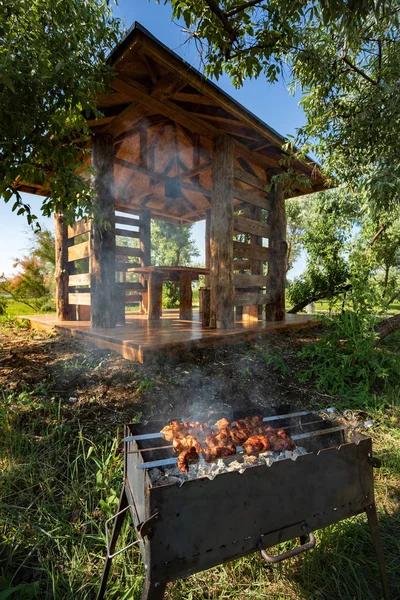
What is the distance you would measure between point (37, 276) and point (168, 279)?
5649 mm

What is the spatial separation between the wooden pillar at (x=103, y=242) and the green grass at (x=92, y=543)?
274 cm

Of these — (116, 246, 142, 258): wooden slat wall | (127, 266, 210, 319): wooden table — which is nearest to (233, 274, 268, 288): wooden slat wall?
(127, 266, 210, 319): wooden table

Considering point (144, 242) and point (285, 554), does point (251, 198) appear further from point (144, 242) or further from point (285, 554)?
point (285, 554)

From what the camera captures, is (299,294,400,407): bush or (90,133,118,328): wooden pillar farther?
(90,133,118,328): wooden pillar

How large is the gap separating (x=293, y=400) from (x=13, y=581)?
2542mm

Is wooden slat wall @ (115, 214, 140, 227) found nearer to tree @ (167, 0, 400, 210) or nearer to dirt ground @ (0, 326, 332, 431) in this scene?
dirt ground @ (0, 326, 332, 431)

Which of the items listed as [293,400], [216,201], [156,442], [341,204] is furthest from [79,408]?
[341,204]

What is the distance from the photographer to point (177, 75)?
3.61 metres

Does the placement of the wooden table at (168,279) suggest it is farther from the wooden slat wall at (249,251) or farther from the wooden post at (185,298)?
the wooden slat wall at (249,251)

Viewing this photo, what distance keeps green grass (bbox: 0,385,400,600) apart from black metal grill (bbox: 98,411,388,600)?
209mm

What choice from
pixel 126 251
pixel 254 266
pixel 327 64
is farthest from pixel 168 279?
pixel 327 64

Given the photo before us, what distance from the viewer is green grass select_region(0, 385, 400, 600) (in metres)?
1.49

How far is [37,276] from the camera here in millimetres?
9492

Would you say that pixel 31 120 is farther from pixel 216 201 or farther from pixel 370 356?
pixel 370 356
